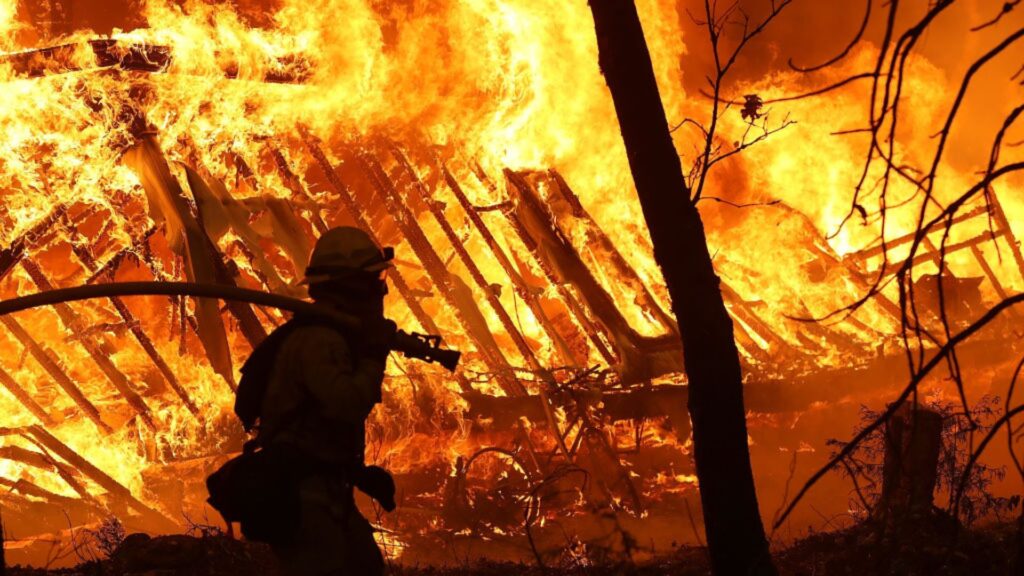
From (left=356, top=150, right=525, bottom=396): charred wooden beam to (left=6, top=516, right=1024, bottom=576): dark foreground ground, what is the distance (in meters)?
2.80

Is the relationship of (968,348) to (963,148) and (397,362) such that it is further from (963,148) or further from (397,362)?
(963,148)

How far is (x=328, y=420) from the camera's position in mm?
3504

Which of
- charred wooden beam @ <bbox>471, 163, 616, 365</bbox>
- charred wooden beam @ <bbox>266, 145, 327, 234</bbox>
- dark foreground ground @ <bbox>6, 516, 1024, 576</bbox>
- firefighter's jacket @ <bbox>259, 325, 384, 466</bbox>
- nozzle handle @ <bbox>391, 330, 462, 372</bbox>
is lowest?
dark foreground ground @ <bbox>6, 516, 1024, 576</bbox>

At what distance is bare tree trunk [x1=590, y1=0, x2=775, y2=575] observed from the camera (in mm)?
4242

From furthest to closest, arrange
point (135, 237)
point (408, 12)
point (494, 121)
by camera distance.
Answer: point (408, 12) < point (494, 121) < point (135, 237)

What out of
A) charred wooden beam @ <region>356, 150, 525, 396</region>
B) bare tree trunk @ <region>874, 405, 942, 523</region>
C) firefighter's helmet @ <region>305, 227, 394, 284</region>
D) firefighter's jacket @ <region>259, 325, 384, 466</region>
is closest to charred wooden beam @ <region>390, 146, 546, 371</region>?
charred wooden beam @ <region>356, 150, 525, 396</region>

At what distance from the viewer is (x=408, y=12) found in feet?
38.8

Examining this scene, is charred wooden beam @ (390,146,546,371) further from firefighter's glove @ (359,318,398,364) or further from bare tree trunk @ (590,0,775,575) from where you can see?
firefighter's glove @ (359,318,398,364)

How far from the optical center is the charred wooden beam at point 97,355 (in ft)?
29.0

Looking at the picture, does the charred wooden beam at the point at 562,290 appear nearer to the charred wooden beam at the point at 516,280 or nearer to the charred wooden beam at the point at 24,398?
the charred wooden beam at the point at 516,280

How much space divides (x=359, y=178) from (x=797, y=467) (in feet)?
21.7

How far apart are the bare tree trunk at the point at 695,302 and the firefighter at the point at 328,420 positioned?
56.7 inches

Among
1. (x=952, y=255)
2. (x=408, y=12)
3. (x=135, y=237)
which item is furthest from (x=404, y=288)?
(x=952, y=255)

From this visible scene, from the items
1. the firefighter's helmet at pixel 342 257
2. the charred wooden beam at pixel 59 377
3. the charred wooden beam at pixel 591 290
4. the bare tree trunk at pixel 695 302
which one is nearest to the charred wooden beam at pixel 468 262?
the charred wooden beam at pixel 591 290
